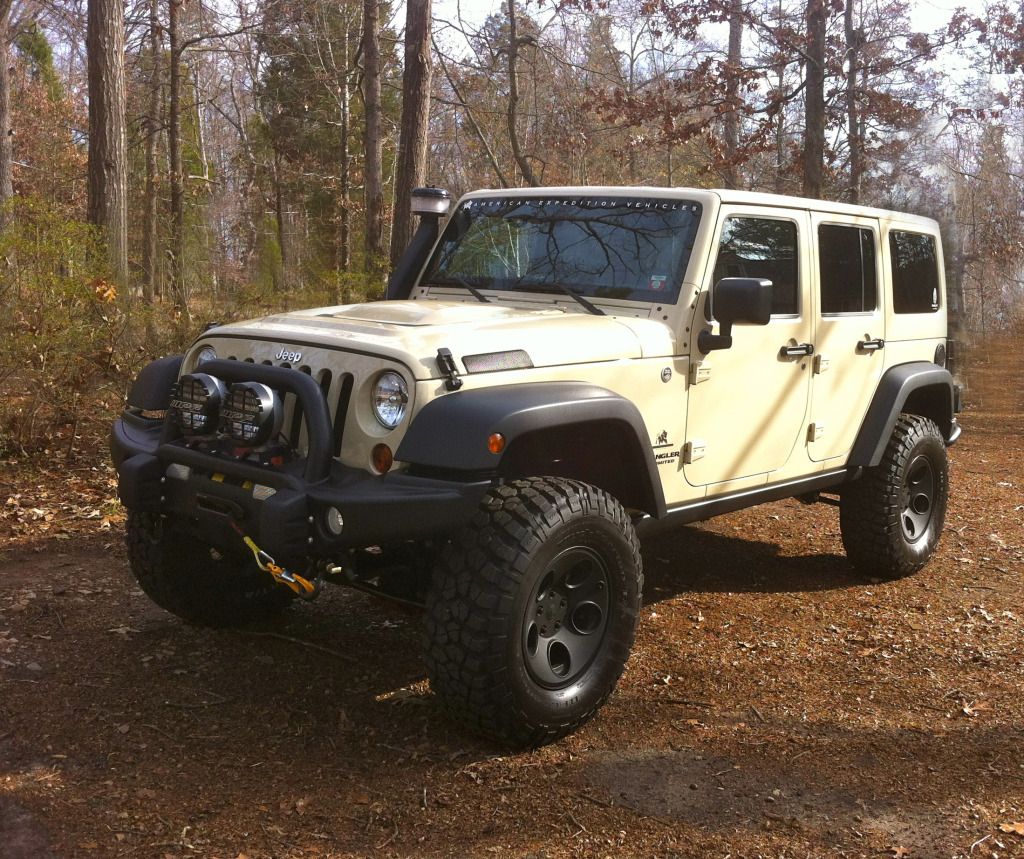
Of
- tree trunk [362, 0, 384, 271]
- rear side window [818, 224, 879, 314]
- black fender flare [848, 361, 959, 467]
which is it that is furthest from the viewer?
tree trunk [362, 0, 384, 271]

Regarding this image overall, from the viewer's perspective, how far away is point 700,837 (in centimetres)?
296

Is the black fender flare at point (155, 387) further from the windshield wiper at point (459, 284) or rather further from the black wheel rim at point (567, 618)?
the black wheel rim at point (567, 618)

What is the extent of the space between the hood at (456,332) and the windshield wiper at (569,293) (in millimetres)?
63

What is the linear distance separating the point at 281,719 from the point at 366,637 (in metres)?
0.88

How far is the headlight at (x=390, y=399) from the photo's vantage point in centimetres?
328

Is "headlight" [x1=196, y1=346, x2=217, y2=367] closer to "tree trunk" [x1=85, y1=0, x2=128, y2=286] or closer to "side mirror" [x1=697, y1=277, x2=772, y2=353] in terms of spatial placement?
"side mirror" [x1=697, y1=277, x2=772, y2=353]

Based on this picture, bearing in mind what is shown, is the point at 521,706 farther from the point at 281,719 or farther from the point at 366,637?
the point at 366,637

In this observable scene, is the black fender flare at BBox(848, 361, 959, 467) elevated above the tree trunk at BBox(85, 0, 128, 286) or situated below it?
below

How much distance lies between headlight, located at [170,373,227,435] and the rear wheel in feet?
2.03

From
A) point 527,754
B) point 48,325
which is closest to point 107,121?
point 48,325

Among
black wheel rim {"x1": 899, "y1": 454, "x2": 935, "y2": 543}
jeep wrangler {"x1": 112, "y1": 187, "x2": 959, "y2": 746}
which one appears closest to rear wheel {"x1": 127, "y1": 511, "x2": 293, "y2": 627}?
jeep wrangler {"x1": 112, "y1": 187, "x2": 959, "y2": 746}

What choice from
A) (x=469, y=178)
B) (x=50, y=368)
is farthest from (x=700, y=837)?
(x=469, y=178)

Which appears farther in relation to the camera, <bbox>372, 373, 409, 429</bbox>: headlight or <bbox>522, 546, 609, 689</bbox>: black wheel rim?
<bbox>522, 546, 609, 689</bbox>: black wheel rim

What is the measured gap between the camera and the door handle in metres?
4.61
